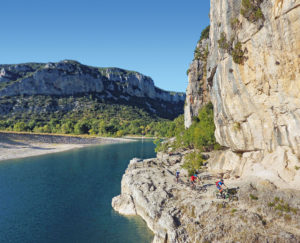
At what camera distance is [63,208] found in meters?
30.1

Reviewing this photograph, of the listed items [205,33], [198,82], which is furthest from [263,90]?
[205,33]

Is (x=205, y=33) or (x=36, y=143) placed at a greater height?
(x=205, y=33)

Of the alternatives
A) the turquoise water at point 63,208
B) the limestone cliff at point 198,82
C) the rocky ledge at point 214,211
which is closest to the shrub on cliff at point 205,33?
the limestone cliff at point 198,82

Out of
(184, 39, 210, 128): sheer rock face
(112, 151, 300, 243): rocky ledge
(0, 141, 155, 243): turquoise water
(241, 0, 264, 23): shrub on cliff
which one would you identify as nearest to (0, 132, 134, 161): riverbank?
(0, 141, 155, 243): turquoise water

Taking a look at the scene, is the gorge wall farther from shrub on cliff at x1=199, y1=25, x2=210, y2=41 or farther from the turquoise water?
shrub on cliff at x1=199, y1=25, x2=210, y2=41

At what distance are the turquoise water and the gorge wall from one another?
15428 millimetres

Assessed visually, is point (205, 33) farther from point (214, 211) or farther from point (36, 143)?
point (36, 143)

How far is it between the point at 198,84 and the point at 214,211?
39484 millimetres

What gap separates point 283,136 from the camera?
845 inches

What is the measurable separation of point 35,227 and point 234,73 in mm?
29414

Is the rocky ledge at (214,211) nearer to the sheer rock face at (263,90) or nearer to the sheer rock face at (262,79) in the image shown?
the sheer rock face at (263,90)

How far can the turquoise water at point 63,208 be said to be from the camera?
2281 centimetres

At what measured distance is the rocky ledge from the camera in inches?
701

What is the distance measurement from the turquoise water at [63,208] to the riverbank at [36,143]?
27596 mm
